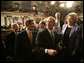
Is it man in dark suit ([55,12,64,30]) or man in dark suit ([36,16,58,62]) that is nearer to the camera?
man in dark suit ([36,16,58,62])

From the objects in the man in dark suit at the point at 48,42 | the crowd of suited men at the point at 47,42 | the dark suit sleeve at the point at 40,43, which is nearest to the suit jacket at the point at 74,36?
the crowd of suited men at the point at 47,42

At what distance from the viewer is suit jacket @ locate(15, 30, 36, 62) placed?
4.33ft

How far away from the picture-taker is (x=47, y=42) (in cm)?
136

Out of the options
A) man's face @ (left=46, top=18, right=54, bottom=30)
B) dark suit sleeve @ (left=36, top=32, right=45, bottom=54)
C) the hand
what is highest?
man's face @ (left=46, top=18, right=54, bottom=30)

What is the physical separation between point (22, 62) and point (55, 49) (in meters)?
0.54

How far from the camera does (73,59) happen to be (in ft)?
4.67

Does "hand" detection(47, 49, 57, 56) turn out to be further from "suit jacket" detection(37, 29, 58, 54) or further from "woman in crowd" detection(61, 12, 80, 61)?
"woman in crowd" detection(61, 12, 80, 61)

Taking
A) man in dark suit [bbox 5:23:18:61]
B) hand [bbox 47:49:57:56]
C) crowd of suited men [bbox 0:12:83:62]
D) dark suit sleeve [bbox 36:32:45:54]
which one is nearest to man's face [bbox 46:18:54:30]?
crowd of suited men [bbox 0:12:83:62]

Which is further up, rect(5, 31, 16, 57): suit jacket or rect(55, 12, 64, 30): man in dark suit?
rect(55, 12, 64, 30): man in dark suit

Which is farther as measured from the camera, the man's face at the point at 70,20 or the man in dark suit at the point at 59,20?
the man in dark suit at the point at 59,20

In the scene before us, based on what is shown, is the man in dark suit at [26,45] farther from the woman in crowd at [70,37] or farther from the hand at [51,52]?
the woman in crowd at [70,37]

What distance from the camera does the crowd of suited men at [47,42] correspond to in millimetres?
1308

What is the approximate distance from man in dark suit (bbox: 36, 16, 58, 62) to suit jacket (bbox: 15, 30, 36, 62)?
12 cm

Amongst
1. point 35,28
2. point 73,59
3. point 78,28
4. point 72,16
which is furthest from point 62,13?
point 73,59
